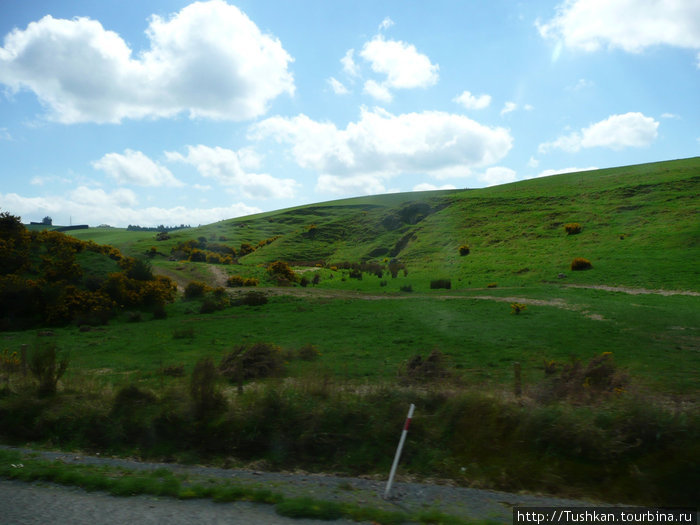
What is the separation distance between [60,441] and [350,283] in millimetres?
39154

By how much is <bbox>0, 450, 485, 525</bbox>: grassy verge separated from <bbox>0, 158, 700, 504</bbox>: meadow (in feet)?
5.11

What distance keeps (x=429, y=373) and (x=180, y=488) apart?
799 cm

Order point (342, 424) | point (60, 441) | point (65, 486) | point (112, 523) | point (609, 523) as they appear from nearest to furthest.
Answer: point (112, 523) < point (609, 523) < point (65, 486) < point (342, 424) < point (60, 441)

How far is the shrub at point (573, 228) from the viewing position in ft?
195

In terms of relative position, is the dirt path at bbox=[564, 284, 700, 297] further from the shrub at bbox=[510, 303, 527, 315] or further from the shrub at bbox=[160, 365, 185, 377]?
the shrub at bbox=[160, 365, 185, 377]

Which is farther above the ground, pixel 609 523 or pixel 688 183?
pixel 688 183

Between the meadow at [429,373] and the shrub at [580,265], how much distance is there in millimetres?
1021

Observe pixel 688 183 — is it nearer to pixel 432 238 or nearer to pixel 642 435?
pixel 432 238

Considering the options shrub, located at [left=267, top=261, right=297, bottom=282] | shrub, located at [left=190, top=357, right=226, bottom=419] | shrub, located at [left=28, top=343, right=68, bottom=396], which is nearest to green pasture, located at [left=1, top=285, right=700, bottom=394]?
shrub, located at [left=28, top=343, right=68, bottom=396]

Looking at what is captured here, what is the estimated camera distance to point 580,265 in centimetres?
4338

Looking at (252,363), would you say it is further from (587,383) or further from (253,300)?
(253,300)

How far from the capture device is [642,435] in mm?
8125

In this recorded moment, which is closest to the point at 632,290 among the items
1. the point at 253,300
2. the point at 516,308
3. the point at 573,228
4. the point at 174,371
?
the point at 516,308

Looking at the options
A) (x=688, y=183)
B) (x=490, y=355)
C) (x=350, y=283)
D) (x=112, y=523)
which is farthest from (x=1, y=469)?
(x=688, y=183)
